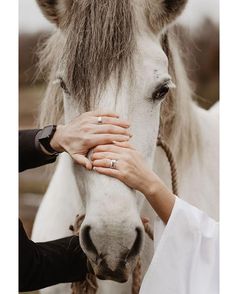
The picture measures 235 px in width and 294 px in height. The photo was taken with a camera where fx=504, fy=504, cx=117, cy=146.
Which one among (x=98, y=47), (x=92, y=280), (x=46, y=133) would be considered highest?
(x=98, y=47)

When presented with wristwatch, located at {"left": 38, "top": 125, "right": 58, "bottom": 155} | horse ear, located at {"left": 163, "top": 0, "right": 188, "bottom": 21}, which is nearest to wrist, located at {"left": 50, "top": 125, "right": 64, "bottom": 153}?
wristwatch, located at {"left": 38, "top": 125, "right": 58, "bottom": 155}

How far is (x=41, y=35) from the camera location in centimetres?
99

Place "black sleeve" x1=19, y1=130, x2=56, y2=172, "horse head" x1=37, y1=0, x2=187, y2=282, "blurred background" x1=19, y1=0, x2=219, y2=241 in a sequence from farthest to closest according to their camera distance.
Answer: "blurred background" x1=19, y1=0, x2=219, y2=241 < "black sleeve" x1=19, y1=130, x2=56, y2=172 < "horse head" x1=37, y1=0, x2=187, y2=282

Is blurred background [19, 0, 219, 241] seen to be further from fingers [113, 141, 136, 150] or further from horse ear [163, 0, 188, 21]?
fingers [113, 141, 136, 150]

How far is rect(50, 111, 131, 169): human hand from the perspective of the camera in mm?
739

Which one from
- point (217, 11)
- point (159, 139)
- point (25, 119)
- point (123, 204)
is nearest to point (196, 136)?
point (159, 139)

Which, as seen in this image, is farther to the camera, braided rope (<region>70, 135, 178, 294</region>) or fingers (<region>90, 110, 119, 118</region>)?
braided rope (<region>70, 135, 178, 294</region>)

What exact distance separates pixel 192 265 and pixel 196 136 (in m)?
0.32

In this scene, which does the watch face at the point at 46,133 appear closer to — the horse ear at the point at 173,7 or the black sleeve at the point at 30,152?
the black sleeve at the point at 30,152

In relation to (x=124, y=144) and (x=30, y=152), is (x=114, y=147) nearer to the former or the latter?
(x=124, y=144)

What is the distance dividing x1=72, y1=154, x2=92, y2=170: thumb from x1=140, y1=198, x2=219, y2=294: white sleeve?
153 mm

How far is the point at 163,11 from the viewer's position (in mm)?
850

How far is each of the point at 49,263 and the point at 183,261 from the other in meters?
0.22

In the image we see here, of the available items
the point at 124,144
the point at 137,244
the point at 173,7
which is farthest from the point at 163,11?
the point at 137,244
